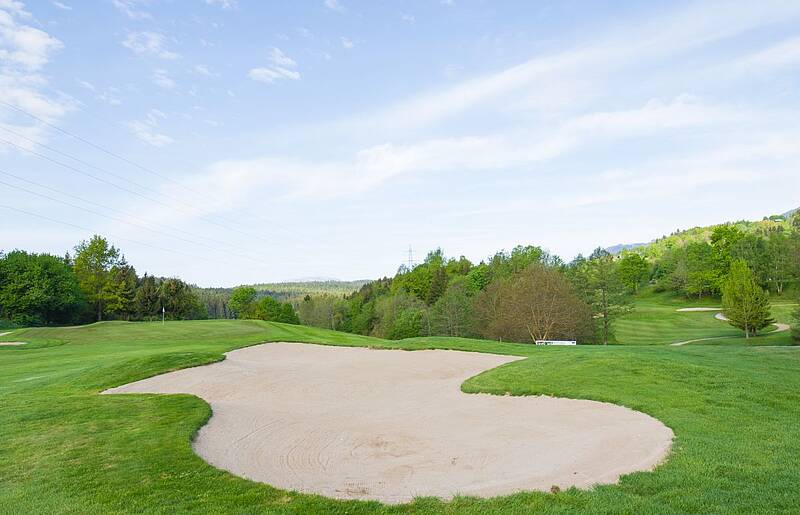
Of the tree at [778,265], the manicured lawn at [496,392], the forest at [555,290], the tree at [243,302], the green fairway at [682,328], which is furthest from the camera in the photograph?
the tree at [243,302]

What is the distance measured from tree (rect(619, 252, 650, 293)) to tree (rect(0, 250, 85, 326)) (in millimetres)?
82189

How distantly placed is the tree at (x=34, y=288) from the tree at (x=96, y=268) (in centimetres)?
230

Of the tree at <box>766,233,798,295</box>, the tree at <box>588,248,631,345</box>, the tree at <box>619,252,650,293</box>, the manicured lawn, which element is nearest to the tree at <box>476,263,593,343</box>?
the tree at <box>588,248,631,345</box>

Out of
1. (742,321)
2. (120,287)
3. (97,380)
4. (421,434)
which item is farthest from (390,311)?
(421,434)

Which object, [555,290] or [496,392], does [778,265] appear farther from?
[496,392]

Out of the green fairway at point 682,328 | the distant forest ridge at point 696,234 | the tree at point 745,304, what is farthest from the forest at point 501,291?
the distant forest ridge at point 696,234

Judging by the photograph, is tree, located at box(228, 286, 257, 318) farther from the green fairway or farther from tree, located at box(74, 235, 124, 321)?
the green fairway

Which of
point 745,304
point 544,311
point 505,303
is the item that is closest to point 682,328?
point 745,304

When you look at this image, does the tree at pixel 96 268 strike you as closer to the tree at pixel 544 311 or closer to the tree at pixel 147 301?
the tree at pixel 147 301

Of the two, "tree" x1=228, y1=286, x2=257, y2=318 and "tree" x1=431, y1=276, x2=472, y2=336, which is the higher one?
"tree" x1=228, y1=286, x2=257, y2=318

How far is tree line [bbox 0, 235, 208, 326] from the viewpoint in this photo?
4797cm

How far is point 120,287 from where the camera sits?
55.8m

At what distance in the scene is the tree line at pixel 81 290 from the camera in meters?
48.0

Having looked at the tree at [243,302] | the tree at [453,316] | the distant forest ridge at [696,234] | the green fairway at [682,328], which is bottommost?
the green fairway at [682,328]
